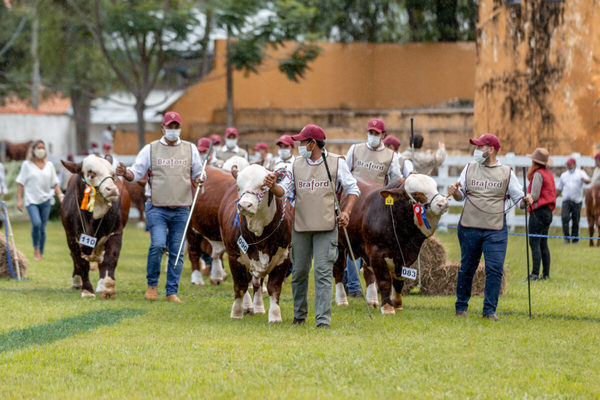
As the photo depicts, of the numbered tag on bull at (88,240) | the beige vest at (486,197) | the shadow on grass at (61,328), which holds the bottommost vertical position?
the shadow on grass at (61,328)

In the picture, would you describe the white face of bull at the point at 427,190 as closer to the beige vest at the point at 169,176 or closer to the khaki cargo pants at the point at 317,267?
the khaki cargo pants at the point at 317,267

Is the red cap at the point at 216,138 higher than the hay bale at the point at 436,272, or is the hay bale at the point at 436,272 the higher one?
the red cap at the point at 216,138

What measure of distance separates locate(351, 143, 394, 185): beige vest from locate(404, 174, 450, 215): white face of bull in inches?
59.3

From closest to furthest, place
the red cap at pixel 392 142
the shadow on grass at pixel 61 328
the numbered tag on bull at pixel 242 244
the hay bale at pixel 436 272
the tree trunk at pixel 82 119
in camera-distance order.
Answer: the shadow on grass at pixel 61 328 → the numbered tag on bull at pixel 242 244 → the hay bale at pixel 436 272 → the red cap at pixel 392 142 → the tree trunk at pixel 82 119

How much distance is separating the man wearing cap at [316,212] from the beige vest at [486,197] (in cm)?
145

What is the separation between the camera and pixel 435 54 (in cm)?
3438

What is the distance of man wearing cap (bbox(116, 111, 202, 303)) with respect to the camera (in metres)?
12.1

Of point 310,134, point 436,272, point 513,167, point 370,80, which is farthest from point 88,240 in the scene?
point 370,80

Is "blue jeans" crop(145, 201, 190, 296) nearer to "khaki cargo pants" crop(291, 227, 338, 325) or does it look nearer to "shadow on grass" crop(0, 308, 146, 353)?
"shadow on grass" crop(0, 308, 146, 353)

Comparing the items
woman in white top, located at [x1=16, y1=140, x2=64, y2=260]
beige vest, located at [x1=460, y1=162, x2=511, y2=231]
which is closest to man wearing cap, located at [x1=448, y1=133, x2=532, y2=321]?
beige vest, located at [x1=460, y1=162, x2=511, y2=231]

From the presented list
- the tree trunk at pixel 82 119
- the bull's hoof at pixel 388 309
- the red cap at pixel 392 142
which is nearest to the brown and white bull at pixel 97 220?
the bull's hoof at pixel 388 309

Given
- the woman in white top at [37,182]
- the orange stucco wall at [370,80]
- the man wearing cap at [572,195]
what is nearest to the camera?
the woman in white top at [37,182]

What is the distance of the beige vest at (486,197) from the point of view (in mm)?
10539

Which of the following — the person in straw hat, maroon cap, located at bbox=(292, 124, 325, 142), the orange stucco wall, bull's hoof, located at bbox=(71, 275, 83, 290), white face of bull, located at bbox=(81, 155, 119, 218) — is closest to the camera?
maroon cap, located at bbox=(292, 124, 325, 142)
